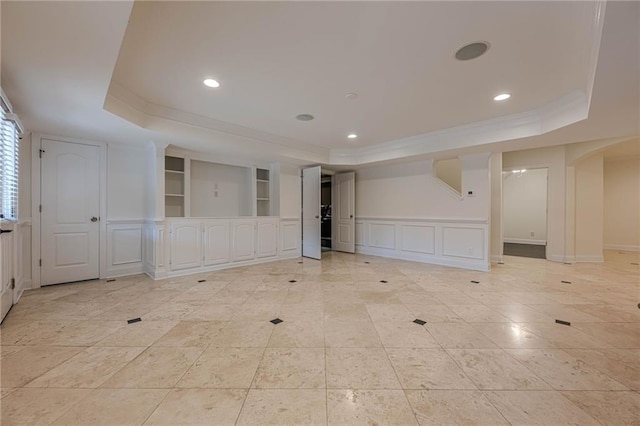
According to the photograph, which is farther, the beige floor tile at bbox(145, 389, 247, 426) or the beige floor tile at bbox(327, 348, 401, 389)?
the beige floor tile at bbox(327, 348, 401, 389)

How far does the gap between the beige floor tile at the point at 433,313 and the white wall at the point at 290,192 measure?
3660 millimetres

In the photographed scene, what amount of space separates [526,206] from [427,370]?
354 inches

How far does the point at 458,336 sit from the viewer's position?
2283 millimetres

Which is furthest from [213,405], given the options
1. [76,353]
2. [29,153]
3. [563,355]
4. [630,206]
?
[630,206]

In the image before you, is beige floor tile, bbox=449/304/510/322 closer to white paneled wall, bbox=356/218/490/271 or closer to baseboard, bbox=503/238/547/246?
white paneled wall, bbox=356/218/490/271

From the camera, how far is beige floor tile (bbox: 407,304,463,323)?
8.64ft

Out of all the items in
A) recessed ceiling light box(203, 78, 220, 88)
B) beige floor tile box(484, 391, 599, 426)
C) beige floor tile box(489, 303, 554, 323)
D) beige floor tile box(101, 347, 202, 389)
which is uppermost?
recessed ceiling light box(203, 78, 220, 88)

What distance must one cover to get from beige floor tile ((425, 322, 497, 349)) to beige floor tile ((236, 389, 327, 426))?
1.23 meters

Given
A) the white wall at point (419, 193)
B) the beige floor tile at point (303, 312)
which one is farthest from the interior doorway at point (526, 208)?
the beige floor tile at point (303, 312)

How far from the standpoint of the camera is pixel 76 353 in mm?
2006

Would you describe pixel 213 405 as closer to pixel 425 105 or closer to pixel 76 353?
pixel 76 353

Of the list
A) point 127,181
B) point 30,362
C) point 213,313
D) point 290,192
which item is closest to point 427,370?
point 213,313

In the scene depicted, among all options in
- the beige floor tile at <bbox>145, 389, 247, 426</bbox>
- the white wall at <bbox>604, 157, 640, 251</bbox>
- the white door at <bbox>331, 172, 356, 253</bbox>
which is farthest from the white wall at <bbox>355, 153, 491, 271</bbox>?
the white wall at <bbox>604, 157, 640, 251</bbox>

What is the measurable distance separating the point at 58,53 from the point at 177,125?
189cm
